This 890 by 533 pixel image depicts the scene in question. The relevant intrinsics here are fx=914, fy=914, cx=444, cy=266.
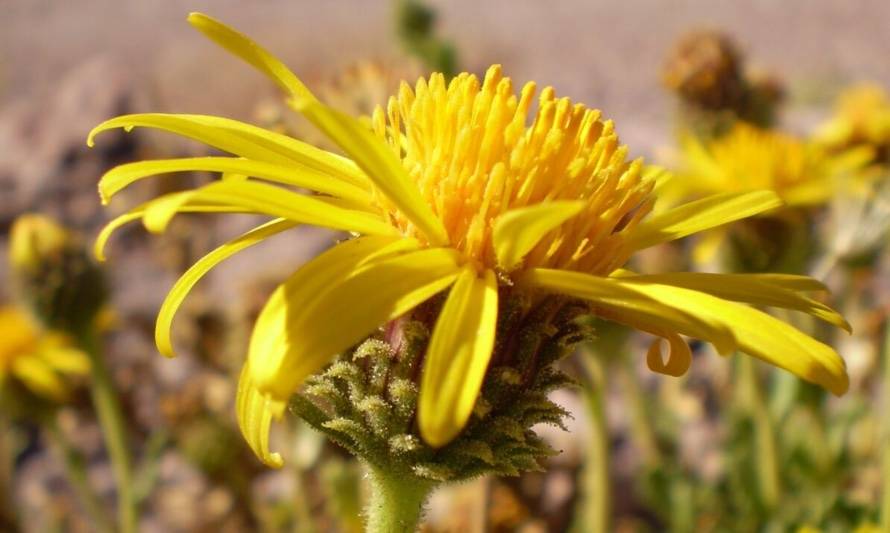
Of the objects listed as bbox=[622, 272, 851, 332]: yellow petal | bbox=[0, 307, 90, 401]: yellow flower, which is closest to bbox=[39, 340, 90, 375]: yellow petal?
bbox=[0, 307, 90, 401]: yellow flower

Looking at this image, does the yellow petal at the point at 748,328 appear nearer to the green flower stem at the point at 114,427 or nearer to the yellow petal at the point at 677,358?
the yellow petal at the point at 677,358

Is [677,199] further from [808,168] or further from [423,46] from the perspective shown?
[423,46]

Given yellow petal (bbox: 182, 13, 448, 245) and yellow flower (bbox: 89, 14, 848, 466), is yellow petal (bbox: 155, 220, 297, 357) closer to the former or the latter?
yellow flower (bbox: 89, 14, 848, 466)

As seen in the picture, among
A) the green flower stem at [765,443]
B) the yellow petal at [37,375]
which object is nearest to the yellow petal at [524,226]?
the green flower stem at [765,443]

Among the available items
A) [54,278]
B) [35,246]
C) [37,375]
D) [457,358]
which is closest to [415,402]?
[457,358]

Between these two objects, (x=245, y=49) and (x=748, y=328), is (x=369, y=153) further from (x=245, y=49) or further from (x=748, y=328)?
(x=748, y=328)
